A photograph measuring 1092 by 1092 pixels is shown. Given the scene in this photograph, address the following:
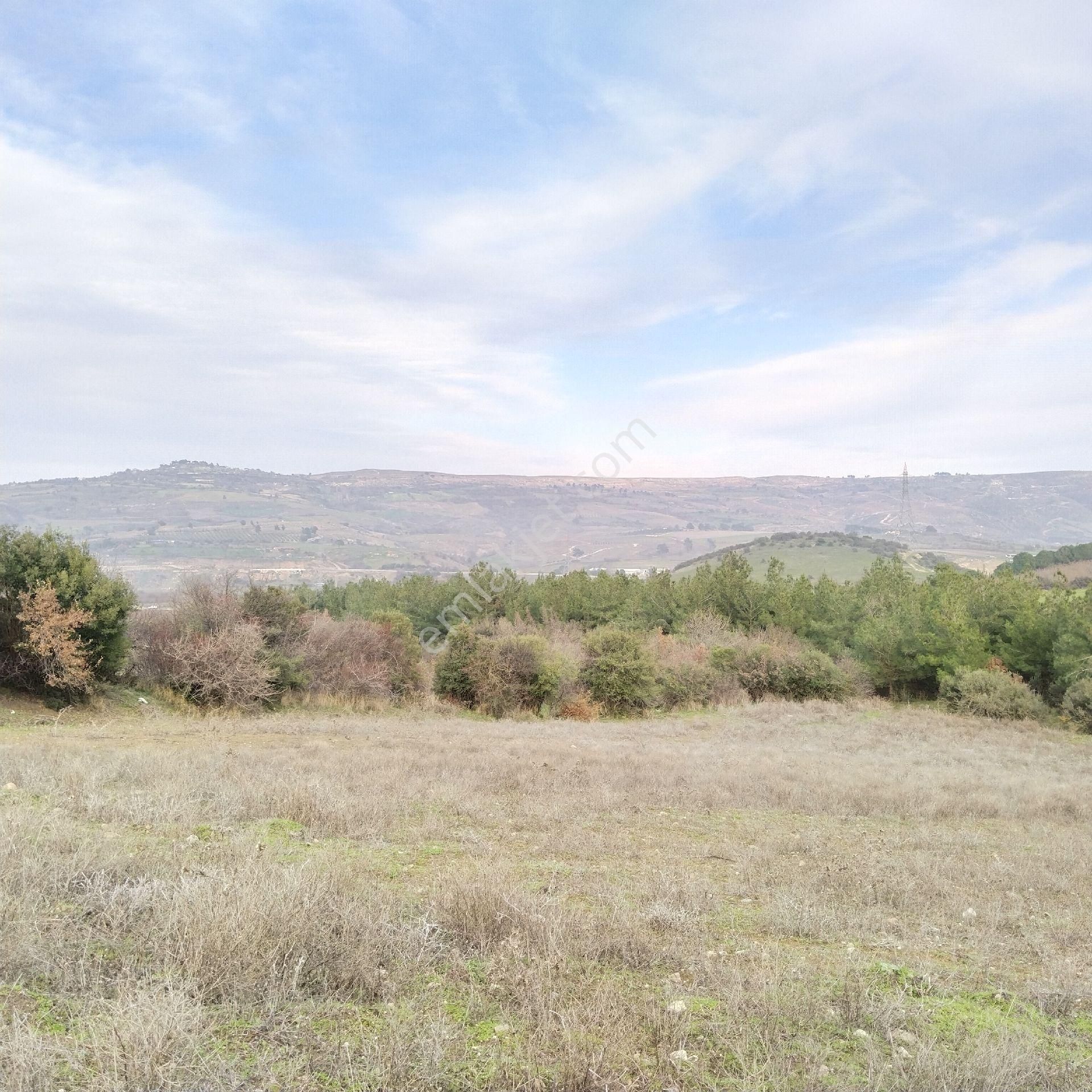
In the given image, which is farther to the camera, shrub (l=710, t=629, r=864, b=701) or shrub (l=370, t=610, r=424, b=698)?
shrub (l=710, t=629, r=864, b=701)

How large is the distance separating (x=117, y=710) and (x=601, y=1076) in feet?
66.7

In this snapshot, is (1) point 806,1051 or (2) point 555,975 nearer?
(1) point 806,1051

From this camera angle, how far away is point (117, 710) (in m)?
18.8

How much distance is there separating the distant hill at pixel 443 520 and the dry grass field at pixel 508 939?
39119 mm

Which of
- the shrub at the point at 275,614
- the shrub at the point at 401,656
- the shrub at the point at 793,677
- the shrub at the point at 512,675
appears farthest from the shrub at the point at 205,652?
the shrub at the point at 793,677

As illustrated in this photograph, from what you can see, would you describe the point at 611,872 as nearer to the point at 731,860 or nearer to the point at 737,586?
the point at 731,860

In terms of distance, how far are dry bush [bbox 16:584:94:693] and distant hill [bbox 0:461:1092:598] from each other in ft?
78.8

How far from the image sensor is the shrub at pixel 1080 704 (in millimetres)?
26000

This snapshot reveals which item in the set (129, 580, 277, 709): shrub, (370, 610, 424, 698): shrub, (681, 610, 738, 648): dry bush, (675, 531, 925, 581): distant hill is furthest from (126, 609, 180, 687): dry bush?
(675, 531, 925, 581): distant hill

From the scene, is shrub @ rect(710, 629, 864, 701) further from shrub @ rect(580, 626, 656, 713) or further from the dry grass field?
the dry grass field

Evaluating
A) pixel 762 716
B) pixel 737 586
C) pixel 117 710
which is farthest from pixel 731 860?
pixel 737 586

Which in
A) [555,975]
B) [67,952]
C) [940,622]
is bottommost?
[940,622]

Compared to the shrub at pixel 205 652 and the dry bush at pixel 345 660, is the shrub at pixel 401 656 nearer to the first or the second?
the dry bush at pixel 345 660

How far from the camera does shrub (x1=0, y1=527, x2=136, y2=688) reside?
1797cm
